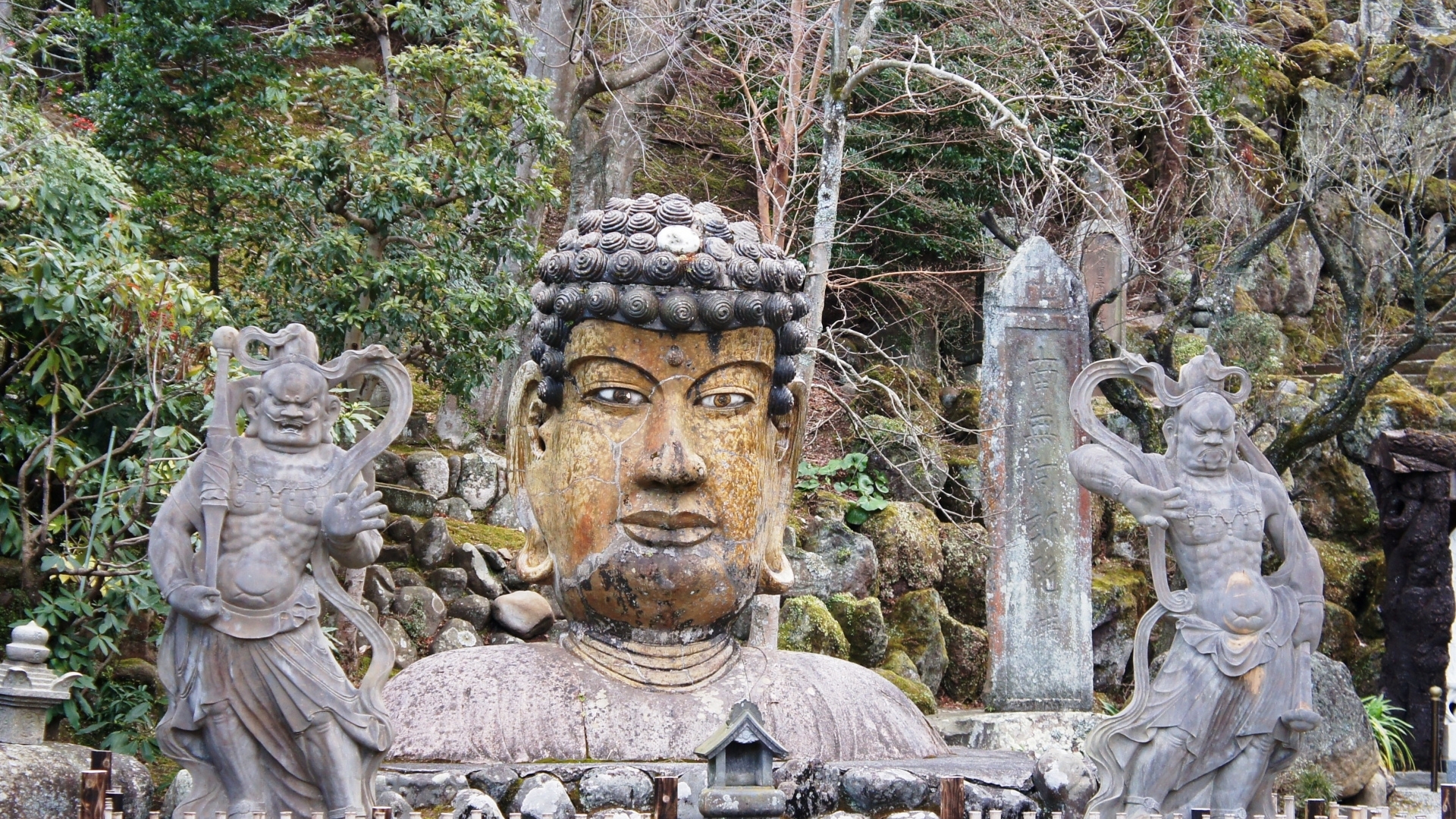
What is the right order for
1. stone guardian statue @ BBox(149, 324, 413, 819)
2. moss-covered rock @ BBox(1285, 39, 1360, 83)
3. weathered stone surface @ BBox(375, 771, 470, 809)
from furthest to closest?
1. moss-covered rock @ BBox(1285, 39, 1360, 83)
2. weathered stone surface @ BBox(375, 771, 470, 809)
3. stone guardian statue @ BBox(149, 324, 413, 819)

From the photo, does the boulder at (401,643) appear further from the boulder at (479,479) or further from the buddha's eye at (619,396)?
the buddha's eye at (619,396)

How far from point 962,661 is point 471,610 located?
15.8ft

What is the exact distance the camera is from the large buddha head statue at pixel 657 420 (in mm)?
5930

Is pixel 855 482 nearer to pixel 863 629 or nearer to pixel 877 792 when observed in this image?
pixel 863 629

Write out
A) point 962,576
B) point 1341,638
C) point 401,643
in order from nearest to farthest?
point 401,643 → point 962,576 → point 1341,638

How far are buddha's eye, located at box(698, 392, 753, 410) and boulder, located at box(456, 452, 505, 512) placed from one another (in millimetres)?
7708

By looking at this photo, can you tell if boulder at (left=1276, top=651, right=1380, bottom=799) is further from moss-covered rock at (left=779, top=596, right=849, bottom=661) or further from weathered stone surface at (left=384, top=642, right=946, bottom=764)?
weathered stone surface at (left=384, top=642, right=946, bottom=764)

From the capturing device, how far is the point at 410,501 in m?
12.9

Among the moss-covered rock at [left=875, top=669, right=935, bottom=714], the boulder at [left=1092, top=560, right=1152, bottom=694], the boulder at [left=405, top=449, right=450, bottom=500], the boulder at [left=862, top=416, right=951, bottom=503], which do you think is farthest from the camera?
the boulder at [left=862, top=416, right=951, bottom=503]

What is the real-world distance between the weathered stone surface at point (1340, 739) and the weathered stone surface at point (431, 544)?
6722 mm

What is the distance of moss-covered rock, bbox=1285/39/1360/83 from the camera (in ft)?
87.0

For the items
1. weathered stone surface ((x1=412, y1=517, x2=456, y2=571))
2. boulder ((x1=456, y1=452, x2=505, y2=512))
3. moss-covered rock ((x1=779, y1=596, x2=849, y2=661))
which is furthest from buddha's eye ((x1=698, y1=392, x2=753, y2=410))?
boulder ((x1=456, y1=452, x2=505, y2=512))

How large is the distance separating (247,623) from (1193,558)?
11.2 feet

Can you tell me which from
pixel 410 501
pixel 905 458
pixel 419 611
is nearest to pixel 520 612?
pixel 419 611
